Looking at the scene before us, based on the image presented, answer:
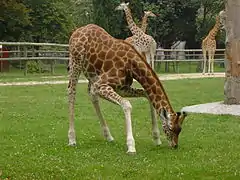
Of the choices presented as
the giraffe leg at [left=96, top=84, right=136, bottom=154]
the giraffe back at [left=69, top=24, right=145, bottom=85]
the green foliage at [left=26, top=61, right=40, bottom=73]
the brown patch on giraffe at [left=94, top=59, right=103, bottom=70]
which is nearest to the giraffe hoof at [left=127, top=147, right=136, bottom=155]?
the giraffe leg at [left=96, top=84, right=136, bottom=154]

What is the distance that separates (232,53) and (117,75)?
5.48 m

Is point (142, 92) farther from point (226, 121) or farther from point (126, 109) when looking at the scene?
point (226, 121)

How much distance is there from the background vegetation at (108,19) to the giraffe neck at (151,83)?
2123 centimetres

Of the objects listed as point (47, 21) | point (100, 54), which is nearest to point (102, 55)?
point (100, 54)

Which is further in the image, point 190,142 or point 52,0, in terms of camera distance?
point 52,0

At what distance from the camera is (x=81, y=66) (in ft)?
29.0

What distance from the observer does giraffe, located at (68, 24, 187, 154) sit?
8281 millimetres

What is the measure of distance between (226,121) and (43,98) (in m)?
6.07

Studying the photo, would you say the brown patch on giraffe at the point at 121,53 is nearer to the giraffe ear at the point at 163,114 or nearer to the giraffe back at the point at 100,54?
the giraffe back at the point at 100,54

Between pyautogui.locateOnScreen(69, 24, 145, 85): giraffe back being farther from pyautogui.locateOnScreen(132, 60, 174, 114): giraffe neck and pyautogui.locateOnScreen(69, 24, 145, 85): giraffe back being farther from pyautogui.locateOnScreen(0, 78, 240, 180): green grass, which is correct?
pyautogui.locateOnScreen(0, 78, 240, 180): green grass

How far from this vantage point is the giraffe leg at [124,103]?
797 centimetres

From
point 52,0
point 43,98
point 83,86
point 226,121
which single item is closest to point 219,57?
point 52,0

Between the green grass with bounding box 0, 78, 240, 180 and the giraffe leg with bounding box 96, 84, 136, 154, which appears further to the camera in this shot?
the giraffe leg with bounding box 96, 84, 136, 154

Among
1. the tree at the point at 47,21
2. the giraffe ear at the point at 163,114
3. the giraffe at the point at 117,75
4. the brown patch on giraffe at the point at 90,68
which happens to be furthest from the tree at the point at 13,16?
the giraffe ear at the point at 163,114
